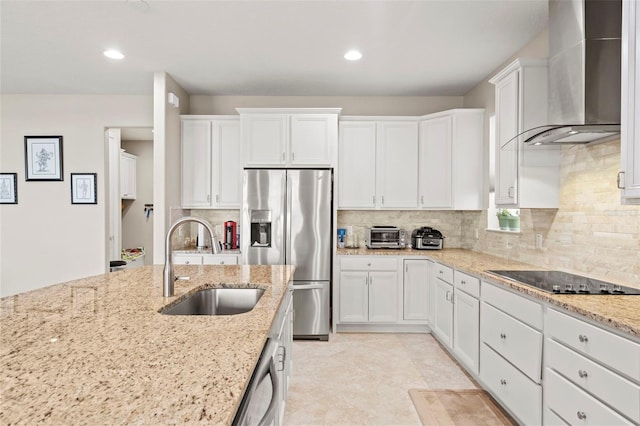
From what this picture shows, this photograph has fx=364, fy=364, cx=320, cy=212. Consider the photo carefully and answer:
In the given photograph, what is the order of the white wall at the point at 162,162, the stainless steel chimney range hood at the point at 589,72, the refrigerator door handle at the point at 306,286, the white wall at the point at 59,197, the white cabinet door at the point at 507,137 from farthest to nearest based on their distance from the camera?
the white wall at the point at 59,197 → the refrigerator door handle at the point at 306,286 → the white wall at the point at 162,162 → the white cabinet door at the point at 507,137 → the stainless steel chimney range hood at the point at 589,72

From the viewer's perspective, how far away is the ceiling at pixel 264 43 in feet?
8.37

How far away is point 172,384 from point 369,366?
261 cm

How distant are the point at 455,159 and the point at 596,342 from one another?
2.64m

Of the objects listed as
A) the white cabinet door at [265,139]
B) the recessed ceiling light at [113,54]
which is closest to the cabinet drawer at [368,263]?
the white cabinet door at [265,139]

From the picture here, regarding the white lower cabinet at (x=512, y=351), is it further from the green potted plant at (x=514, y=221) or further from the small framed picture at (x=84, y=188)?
the small framed picture at (x=84, y=188)

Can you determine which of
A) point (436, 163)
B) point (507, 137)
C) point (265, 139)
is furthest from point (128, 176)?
point (507, 137)

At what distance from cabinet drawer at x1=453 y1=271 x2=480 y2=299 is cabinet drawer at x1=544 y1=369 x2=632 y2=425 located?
0.87 metres

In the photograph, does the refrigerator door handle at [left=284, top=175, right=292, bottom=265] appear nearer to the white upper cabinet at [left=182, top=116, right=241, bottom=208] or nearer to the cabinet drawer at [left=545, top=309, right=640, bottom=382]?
the white upper cabinet at [left=182, top=116, right=241, bottom=208]

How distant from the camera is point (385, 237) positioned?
13.8 feet

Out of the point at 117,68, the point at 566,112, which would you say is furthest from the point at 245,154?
the point at 566,112

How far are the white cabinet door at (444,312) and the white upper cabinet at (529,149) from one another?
1052 millimetres

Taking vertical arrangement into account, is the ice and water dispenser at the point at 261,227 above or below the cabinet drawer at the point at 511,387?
above

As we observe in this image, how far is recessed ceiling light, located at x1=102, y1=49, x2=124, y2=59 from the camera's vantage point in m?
3.27

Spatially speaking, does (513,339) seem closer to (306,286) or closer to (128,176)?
(306,286)
